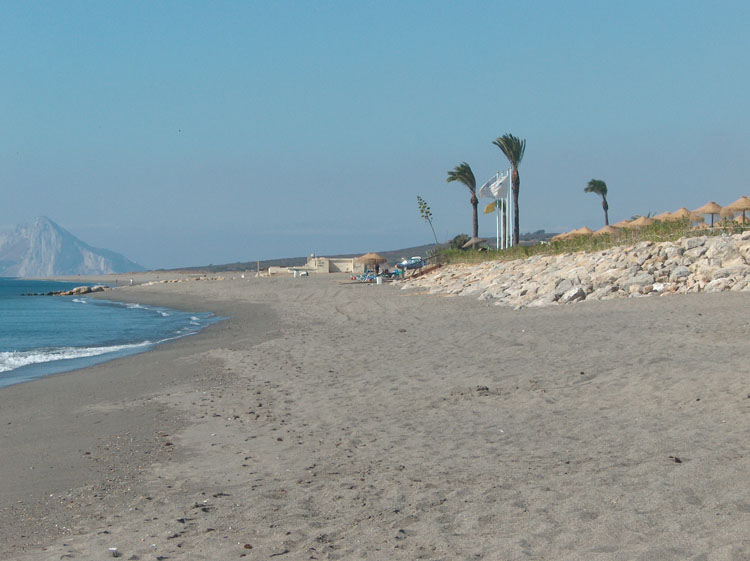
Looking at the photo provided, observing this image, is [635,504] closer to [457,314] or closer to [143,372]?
[143,372]

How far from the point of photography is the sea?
16812 millimetres

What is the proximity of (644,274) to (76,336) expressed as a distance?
723 inches

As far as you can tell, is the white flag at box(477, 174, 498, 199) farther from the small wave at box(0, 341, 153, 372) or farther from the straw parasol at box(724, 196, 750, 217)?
the small wave at box(0, 341, 153, 372)

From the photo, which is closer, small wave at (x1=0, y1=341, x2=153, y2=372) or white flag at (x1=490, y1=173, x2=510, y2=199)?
small wave at (x1=0, y1=341, x2=153, y2=372)

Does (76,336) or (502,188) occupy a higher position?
(502,188)

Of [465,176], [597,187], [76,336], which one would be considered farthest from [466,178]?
[76,336]

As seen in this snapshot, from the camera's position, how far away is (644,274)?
1956cm

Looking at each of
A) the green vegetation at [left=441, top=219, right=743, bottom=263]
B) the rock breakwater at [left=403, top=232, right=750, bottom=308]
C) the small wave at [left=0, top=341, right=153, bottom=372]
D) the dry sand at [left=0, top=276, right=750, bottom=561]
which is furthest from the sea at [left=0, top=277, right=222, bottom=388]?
the green vegetation at [left=441, top=219, right=743, bottom=263]

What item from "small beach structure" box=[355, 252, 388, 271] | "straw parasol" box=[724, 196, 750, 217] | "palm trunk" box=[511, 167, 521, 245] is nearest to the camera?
"straw parasol" box=[724, 196, 750, 217]

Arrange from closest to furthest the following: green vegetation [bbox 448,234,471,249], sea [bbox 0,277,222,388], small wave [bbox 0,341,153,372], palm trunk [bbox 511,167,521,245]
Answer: sea [bbox 0,277,222,388] → small wave [bbox 0,341,153,372] → palm trunk [bbox 511,167,521,245] → green vegetation [bbox 448,234,471,249]

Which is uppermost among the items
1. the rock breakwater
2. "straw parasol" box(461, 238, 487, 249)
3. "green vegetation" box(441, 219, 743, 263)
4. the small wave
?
"straw parasol" box(461, 238, 487, 249)

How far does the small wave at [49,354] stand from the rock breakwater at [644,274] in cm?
1131

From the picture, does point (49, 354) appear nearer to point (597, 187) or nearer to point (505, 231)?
point (505, 231)

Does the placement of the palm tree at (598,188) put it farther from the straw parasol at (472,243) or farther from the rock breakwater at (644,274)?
the rock breakwater at (644,274)
